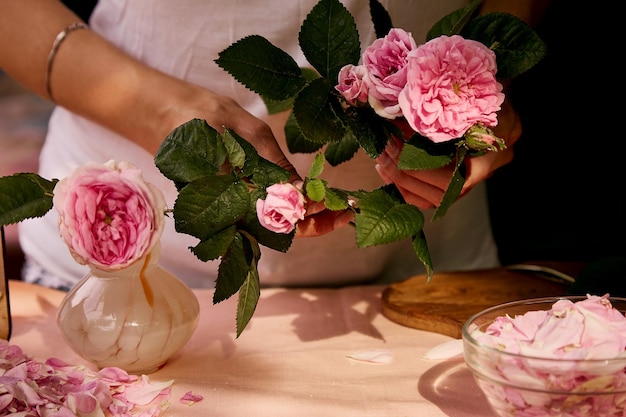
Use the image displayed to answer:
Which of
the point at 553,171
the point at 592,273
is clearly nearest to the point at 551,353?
the point at 592,273

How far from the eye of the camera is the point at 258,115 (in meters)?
1.10

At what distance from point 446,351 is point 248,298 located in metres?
0.24

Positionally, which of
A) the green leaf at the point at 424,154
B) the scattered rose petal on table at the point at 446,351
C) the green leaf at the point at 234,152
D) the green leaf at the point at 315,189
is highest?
the green leaf at the point at 424,154

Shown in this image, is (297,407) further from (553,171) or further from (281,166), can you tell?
(553,171)

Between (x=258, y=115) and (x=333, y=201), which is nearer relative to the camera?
(x=333, y=201)

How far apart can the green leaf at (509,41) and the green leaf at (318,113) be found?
16 cm

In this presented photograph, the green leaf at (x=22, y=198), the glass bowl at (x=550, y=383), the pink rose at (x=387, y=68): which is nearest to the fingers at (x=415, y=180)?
the pink rose at (x=387, y=68)

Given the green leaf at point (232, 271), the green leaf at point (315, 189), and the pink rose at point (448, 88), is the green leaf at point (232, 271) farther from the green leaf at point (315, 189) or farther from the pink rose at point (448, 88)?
the pink rose at point (448, 88)

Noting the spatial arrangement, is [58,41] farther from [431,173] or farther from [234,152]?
[431,173]

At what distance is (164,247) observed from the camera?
119 centimetres

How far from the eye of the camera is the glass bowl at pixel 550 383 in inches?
23.3

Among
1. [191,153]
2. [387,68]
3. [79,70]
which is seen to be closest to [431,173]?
[387,68]

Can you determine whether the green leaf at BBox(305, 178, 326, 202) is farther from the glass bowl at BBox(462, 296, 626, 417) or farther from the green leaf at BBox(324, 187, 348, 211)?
the glass bowl at BBox(462, 296, 626, 417)

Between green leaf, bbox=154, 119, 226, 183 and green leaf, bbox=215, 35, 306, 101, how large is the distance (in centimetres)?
6
